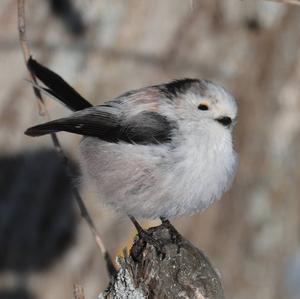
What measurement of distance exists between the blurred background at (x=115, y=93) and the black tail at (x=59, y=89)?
1372mm

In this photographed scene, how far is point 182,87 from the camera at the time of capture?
408 cm

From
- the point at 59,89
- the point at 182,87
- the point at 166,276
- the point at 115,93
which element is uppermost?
the point at 115,93

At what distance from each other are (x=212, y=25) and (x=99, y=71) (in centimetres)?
97

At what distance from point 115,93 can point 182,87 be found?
2178 mm

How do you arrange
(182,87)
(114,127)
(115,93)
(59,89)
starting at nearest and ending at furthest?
(182,87), (114,127), (59,89), (115,93)

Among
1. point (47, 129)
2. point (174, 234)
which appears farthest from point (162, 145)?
point (47, 129)

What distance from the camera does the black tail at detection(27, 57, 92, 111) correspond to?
14.9 ft

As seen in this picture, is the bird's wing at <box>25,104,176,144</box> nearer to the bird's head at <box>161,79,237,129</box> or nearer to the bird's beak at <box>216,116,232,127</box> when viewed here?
the bird's head at <box>161,79,237,129</box>

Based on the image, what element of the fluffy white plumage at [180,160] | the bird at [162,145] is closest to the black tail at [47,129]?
the bird at [162,145]

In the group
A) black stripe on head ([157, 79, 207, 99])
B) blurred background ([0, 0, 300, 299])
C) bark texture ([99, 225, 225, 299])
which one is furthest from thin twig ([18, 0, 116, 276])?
blurred background ([0, 0, 300, 299])

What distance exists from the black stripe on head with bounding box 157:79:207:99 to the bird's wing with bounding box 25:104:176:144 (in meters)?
0.13

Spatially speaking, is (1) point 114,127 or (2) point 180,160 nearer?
(2) point 180,160

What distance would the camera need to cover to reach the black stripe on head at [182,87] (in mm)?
3999

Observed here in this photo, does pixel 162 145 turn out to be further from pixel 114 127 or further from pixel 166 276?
pixel 166 276
